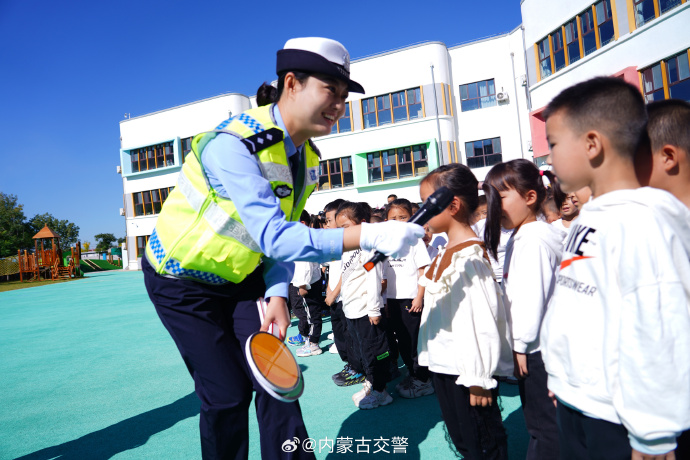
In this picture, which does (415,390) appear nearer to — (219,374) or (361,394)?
(361,394)

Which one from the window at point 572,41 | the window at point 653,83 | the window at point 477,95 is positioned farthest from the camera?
the window at point 477,95

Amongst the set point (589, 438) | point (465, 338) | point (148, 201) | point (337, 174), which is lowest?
point (589, 438)

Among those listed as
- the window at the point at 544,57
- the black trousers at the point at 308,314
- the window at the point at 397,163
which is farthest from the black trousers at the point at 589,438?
the window at the point at 397,163

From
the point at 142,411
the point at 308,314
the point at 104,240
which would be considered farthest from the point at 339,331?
the point at 104,240

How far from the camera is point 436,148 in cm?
2227

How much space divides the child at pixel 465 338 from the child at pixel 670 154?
923 mm

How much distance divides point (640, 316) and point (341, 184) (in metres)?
23.8

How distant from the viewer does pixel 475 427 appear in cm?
225

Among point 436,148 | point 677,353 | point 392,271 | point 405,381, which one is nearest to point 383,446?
point 405,381

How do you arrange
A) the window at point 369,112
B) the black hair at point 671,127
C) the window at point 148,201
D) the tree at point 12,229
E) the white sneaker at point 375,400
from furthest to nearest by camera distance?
the tree at point 12,229
the window at point 148,201
the window at point 369,112
the white sneaker at point 375,400
the black hair at point 671,127

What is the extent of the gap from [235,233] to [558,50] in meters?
18.3

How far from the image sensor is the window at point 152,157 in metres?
29.8

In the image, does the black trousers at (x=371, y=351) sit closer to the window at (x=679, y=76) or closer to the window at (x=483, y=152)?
the window at (x=679, y=76)

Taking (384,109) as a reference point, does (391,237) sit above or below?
below
